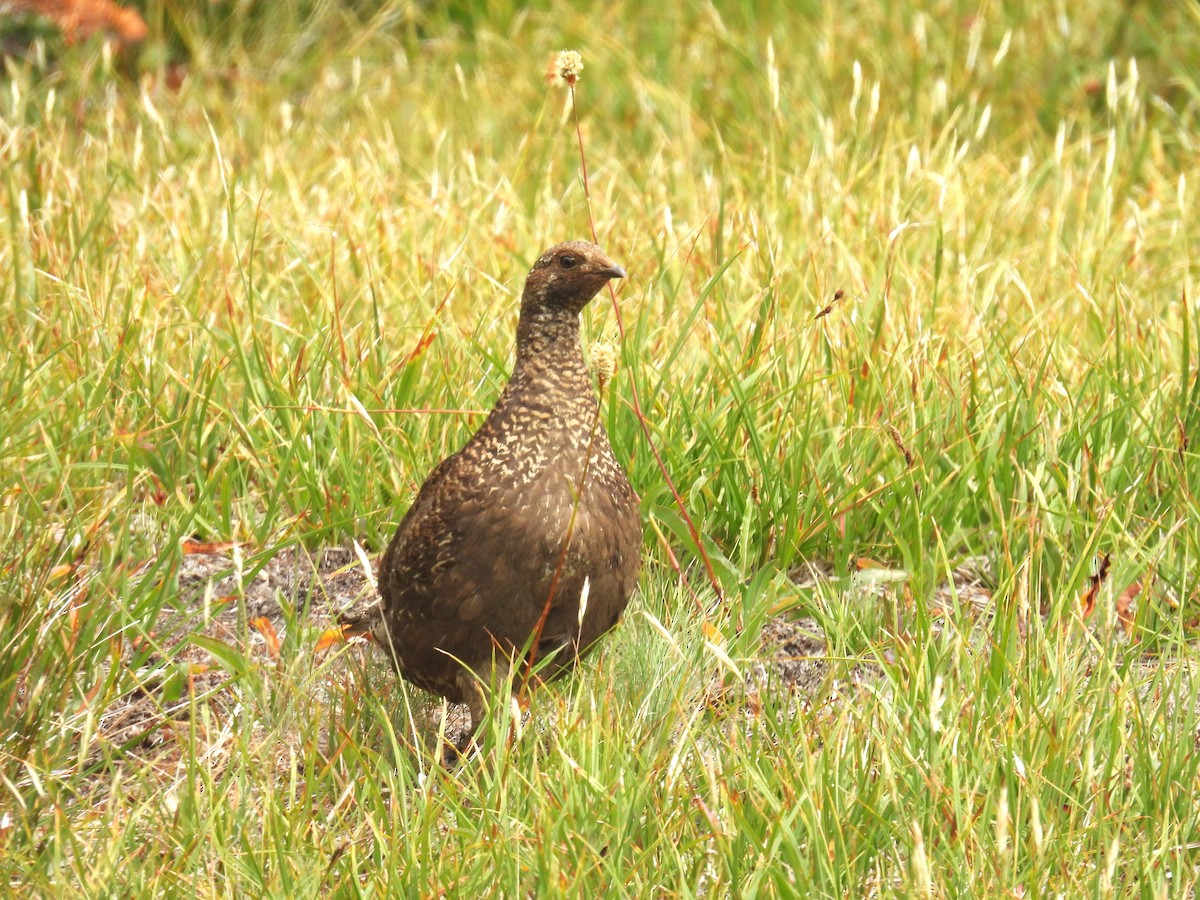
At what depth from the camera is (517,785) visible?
301cm

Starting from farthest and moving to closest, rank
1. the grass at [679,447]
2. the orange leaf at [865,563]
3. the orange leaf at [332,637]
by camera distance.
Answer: the orange leaf at [865,563]
the orange leaf at [332,637]
the grass at [679,447]

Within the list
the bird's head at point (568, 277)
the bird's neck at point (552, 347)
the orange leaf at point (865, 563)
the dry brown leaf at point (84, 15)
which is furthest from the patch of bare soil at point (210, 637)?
the dry brown leaf at point (84, 15)

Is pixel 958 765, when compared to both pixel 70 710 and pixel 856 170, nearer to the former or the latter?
pixel 70 710

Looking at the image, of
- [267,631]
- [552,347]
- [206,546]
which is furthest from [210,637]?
[552,347]

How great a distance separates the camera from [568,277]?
3.46m

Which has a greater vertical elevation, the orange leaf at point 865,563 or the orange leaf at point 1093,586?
the orange leaf at point 1093,586

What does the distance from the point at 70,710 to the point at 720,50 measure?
456 centimetres

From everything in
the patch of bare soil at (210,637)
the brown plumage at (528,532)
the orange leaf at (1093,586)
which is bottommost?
the patch of bare soil at (210,637)

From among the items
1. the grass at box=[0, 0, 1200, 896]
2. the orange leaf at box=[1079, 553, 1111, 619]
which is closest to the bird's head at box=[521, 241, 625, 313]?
the grass at box=[0, 0, 1200, 896]

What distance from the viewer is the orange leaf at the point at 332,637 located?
3.77 meters

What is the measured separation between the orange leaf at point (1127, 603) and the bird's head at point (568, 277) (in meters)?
1.43

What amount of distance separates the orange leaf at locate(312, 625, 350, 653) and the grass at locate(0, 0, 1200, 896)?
65 mm

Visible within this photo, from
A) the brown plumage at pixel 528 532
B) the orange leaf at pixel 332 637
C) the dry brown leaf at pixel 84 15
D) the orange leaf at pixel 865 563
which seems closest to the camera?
the brown plumage at pixel 528 532

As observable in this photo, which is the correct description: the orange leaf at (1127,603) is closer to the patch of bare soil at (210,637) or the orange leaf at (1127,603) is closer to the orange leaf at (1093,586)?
the orange leaf at (1093,586)
